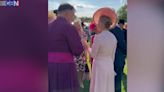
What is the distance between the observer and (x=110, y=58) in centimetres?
296

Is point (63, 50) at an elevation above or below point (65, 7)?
below

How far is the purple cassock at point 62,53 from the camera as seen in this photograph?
285 cm

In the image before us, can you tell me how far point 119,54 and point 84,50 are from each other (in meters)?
0.30

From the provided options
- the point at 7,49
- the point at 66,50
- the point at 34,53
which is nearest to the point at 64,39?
the point at 66,50

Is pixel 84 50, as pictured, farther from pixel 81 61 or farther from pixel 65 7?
pixel 65 7

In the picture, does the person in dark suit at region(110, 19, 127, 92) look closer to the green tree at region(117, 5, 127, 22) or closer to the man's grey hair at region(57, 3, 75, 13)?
the green tree at region(117, 5, 127, 22)

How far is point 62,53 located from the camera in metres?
2.88

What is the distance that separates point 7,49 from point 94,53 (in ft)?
2.34

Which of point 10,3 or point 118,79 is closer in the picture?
point 10,3

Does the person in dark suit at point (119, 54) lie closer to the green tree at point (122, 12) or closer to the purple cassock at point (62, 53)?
the green tree at point (122, 12)

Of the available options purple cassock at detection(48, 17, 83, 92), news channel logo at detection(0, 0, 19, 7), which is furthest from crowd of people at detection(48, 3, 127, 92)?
news channel logo at detection(0, 0, 19, 7)

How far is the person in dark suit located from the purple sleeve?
31cm

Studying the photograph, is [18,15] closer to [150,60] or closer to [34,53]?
[34,53]

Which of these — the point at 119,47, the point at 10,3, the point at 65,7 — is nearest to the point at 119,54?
the point at 119,47
